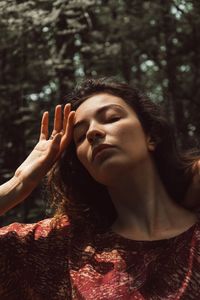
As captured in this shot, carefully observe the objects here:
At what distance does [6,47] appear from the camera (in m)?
6.84

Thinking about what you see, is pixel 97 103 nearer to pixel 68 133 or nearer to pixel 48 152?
pixel 68 133

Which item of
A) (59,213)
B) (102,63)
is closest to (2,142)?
(102,63)

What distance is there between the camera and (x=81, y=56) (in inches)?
287

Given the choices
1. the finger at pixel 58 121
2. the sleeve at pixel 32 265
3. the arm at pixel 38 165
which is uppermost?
the finger at pixel 58 121

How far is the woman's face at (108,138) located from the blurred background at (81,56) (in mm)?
3826

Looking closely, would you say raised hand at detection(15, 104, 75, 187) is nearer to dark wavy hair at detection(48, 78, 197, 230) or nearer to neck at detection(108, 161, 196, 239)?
dark wavy hair at detection(48, 78, 197, 230)

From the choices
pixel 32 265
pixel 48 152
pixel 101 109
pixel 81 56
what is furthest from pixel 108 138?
pixel 81 56

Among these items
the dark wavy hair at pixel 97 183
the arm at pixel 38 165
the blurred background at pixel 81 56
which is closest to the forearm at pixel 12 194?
the arm at pixel 38 165

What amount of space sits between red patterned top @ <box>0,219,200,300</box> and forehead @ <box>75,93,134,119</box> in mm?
464

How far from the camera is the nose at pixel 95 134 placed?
1.86m

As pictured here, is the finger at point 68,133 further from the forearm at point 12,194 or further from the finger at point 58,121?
the forearm at point 12,194

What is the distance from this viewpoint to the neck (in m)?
1.86

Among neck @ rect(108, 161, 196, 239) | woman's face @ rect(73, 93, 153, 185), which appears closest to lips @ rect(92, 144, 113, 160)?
woman's face @ rect(73, 93, 153, 185)

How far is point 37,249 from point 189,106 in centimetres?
670
